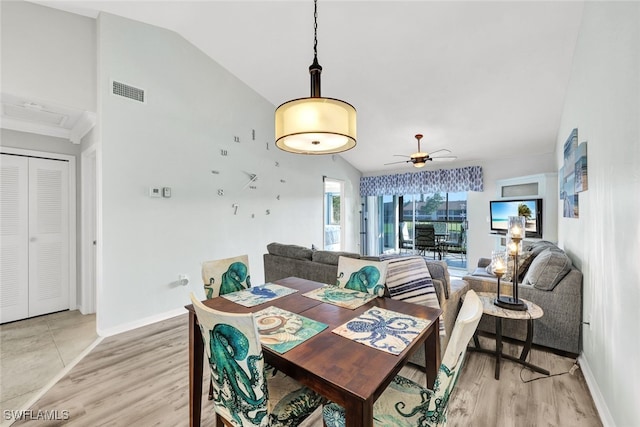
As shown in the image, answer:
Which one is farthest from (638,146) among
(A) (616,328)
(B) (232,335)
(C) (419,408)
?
(B) (232,335)

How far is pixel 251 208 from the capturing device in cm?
434

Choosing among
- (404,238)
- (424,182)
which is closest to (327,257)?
(424,182)

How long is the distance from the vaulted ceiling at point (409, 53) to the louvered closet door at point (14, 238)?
1860mm

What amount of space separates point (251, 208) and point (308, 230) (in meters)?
1.53

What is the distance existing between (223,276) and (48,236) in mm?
2923

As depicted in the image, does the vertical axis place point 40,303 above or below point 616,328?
below

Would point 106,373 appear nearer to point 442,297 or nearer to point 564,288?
point 442,297

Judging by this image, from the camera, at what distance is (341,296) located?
181 centimetres

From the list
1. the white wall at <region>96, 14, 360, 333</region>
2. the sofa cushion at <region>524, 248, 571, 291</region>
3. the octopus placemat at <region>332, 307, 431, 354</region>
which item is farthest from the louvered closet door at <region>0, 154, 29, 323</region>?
the sofa cushion at <region>524, 248, 571, 291</region>

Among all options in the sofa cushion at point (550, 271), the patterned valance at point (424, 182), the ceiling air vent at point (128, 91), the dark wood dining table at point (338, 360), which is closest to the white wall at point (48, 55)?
the ceiling air vent at point (128, 91)

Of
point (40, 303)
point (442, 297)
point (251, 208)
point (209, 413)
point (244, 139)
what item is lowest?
point (209, 413)

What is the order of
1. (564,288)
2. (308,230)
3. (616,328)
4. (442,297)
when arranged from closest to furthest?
(616,328) → (442,297) → (564,288) → (308,230)

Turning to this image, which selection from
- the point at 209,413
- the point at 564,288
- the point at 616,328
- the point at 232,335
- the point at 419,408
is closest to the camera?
the point at 232,335

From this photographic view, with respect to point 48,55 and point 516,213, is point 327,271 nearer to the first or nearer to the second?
point 48,55
